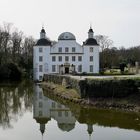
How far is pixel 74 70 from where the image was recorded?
55531 mm

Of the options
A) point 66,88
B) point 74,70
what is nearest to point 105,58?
point 74,70

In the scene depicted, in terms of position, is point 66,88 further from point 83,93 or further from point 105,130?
point 105,130

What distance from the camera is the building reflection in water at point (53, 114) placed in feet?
60.5

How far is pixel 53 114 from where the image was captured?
2273cm

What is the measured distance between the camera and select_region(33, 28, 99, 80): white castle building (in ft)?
183

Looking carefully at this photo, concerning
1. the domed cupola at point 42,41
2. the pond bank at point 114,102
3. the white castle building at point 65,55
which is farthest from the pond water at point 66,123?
the domed cupola at point 42,41

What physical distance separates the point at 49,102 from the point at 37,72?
27136 mm

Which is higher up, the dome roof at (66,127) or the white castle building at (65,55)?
the white castle building at (65,55)

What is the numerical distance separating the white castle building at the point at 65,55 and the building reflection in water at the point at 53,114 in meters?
26.0

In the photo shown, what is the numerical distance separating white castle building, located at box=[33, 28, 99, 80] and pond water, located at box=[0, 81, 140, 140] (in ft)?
97.4

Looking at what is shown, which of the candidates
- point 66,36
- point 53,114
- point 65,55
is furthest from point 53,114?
point 66,36

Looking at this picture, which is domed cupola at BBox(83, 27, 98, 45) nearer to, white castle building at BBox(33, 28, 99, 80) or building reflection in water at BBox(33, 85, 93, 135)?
white castle building at BBox(33, 28, 99, 80)

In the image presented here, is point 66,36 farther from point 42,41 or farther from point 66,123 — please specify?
point 66,123

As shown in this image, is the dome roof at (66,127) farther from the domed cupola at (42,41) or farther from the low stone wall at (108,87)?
the domed cupola at (42,41)
